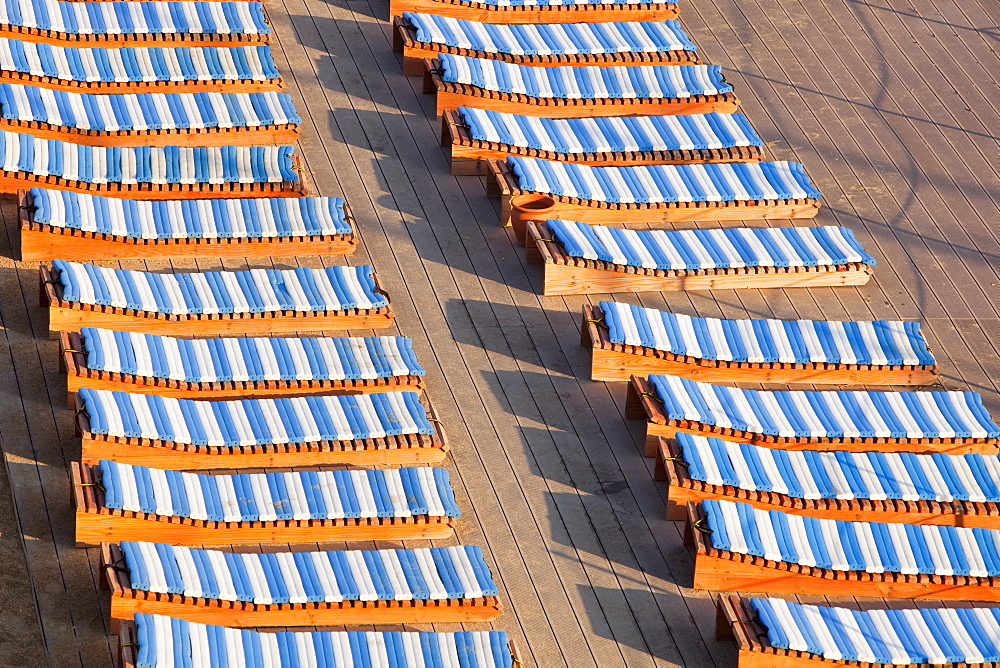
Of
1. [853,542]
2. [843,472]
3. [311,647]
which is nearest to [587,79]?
[843,472]

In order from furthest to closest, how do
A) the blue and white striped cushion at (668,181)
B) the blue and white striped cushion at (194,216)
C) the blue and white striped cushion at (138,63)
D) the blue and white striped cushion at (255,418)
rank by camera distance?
the blue and white striped cushion at (138,63), the blue and white striped cushion at (668,181), the blue and white striped cushion at (194,216), the blue and white striped cushion at (255,418)

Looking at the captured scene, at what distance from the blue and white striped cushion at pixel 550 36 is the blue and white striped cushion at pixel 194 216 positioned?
3083 millimetres

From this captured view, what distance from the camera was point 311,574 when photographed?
13570 millimetres

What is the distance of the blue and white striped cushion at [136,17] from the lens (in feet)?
64.3

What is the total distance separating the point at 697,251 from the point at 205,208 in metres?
4.42

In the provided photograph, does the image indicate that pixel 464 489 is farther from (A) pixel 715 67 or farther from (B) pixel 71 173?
(A) pixel 715 67

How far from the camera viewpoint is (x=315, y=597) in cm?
1335

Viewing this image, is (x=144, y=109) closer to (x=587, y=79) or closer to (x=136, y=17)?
(x=136, y=17)

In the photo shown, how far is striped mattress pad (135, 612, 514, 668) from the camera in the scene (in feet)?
41.8

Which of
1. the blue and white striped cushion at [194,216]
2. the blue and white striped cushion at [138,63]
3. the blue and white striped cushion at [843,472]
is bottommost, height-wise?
the blue and white striped cushion at [843,472]

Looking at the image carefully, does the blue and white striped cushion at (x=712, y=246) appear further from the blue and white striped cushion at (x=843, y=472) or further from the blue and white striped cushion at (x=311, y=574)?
the blue and white striped cushion at (x=311, y=574)

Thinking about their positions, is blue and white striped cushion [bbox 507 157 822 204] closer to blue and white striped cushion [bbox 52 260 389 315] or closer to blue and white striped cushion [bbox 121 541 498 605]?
A: blue and white striped cushion [bbox 52 260 389 315]

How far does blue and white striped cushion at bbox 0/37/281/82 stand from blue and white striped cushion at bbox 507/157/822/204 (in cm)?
317

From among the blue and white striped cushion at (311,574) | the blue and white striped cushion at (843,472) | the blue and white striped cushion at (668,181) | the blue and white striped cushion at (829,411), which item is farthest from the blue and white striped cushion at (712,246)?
the blue and white striped cushion at (311,574)
